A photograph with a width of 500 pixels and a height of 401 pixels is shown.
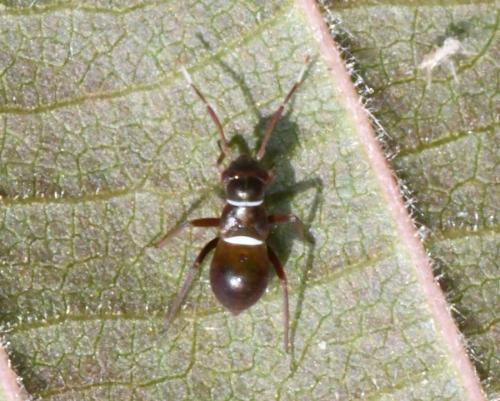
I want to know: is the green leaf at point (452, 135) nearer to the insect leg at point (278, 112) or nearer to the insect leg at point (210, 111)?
the insect leg at point (278, 112)

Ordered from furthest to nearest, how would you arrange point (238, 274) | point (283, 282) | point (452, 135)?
point (452, 135) < point (283, 282) < point (238, 274)

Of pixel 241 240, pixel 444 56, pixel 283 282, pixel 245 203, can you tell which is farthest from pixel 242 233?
pixel 444 56

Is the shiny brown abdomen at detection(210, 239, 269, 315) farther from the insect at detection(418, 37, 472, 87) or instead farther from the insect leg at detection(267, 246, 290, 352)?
the insect at detection(418, 37, 472, 87)

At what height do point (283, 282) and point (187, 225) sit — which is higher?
point (187, 225)

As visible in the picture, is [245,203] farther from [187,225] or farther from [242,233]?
[187,225]

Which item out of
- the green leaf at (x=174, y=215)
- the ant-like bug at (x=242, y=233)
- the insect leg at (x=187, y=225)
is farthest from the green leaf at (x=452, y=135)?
the insect leg at (x=187, y=225)
